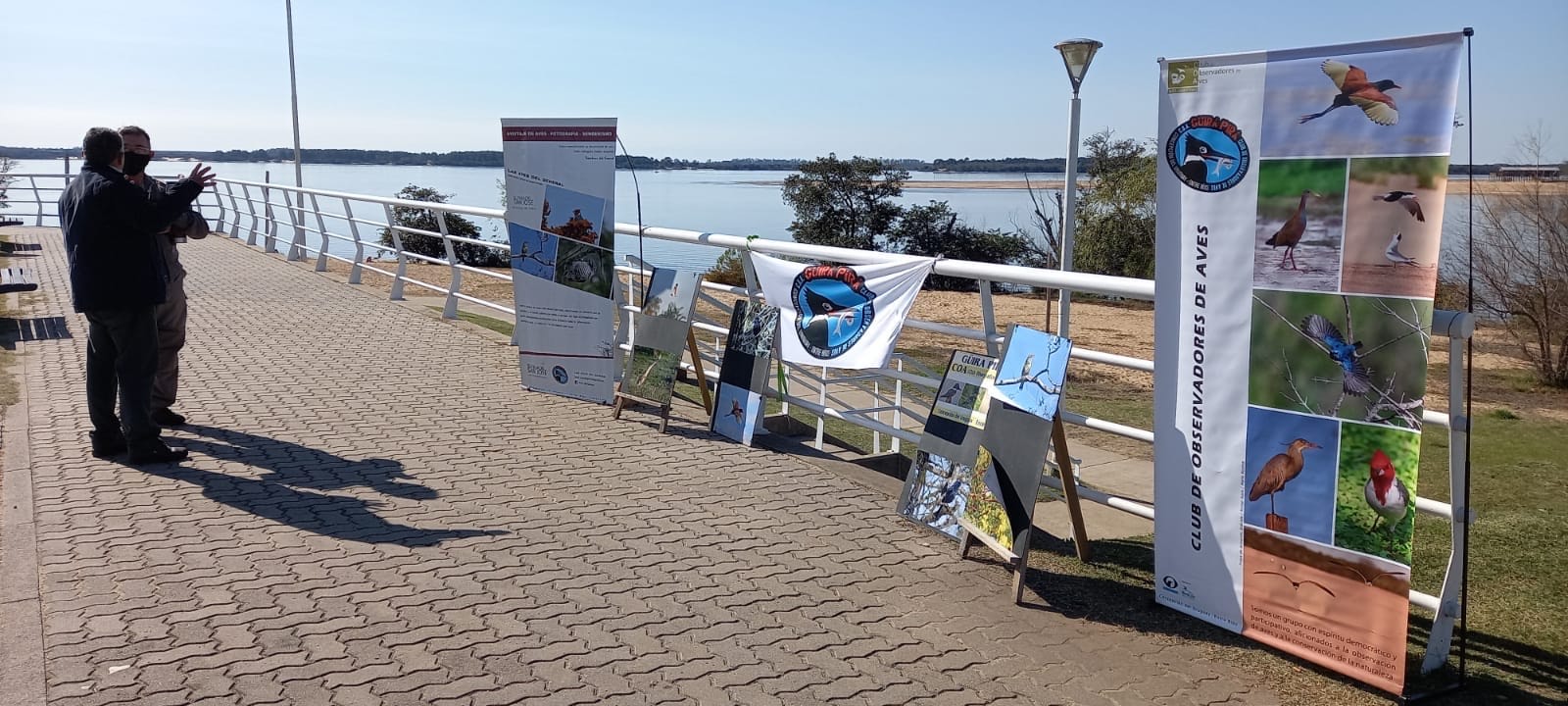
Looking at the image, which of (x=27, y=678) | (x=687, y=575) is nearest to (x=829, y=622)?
(x=687, y=575)

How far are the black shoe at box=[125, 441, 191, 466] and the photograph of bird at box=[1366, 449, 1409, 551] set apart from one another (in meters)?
6.14

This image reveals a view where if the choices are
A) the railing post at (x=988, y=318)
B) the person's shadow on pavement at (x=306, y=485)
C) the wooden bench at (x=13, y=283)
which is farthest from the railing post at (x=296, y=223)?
the railing post at (x=988, y=318)

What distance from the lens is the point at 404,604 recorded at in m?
4.73

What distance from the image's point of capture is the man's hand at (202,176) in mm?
6559

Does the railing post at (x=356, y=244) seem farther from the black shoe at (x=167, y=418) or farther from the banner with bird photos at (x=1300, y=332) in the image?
the banner with bird photos at (x=1300, y=332)

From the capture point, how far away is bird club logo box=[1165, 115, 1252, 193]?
429 centimetres

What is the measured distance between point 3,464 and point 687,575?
440 cm

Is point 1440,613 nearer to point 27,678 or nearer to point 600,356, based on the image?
point 27,678

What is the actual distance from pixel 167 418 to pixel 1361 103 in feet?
23.2

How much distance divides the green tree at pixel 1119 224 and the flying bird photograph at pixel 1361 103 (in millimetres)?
30703

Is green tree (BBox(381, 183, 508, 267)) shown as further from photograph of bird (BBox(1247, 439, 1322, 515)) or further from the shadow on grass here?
photograph of bird (BBox(1247, 439, 1322, 515))

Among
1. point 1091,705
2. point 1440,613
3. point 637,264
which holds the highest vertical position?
point 637,264

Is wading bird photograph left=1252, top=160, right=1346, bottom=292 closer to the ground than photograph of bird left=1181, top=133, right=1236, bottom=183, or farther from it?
closer to the ground

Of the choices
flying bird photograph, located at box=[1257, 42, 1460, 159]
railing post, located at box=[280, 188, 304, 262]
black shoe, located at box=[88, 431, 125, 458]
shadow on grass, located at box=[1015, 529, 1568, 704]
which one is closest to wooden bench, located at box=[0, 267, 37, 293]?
railing post, located at box=[280, 188, 304, 262]
